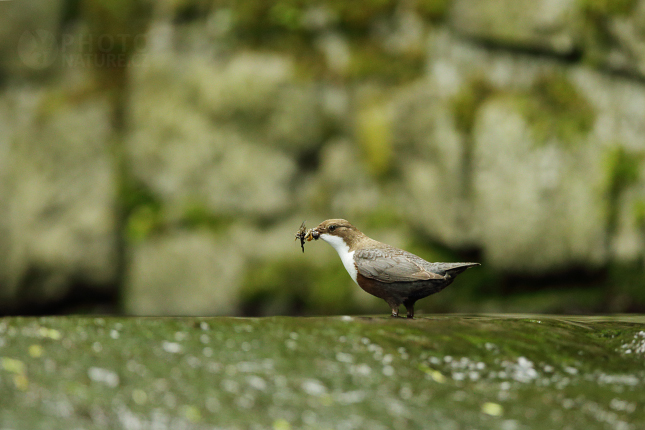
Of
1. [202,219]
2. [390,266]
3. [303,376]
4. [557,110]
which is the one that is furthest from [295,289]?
[303,376]

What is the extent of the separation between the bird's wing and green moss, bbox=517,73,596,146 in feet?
9.14

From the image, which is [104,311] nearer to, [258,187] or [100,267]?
[100,267]

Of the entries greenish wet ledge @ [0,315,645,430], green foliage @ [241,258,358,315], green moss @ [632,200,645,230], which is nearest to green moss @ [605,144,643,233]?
green moss @ [632,200,645,230]

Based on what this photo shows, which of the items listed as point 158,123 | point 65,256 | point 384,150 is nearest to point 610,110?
point 384,150

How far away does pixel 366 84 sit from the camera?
6.70 meters

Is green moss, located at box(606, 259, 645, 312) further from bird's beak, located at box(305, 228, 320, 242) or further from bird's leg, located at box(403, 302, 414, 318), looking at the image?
bird's beak, located at box(305, 228, 320, 242)

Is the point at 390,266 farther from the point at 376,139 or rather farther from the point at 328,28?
the point at 328,28

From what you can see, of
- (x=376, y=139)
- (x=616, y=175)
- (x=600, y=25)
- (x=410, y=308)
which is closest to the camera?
(x=410, y=308)

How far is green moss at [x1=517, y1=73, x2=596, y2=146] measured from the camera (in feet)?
20.3

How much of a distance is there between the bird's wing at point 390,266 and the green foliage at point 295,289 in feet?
7.82

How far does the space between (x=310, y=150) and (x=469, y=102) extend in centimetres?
162

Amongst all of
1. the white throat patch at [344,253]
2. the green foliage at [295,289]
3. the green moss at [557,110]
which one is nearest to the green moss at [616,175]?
the green moss at [557,110]

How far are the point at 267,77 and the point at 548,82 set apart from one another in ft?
9.07

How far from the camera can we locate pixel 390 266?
12.8ft
